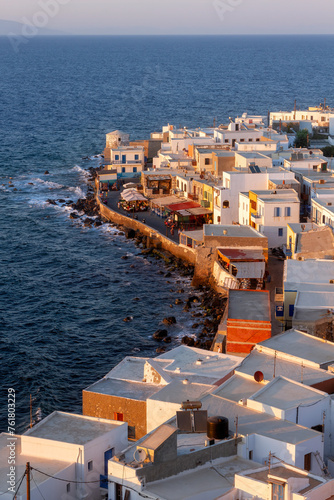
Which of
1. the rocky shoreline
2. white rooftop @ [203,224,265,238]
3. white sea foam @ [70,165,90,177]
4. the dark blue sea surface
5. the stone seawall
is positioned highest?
white rooftop @ [203,224,265,238]

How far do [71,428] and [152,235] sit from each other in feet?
106

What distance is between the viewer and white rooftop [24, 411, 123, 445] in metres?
20.3

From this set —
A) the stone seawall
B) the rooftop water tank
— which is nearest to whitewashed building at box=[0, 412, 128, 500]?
the rooftop water tank

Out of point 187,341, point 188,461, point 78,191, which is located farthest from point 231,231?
point 188,461

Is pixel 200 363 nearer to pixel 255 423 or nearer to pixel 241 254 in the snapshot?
pixel 255 423

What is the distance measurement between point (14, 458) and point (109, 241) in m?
35.6

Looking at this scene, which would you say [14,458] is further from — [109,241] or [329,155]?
[329,155]

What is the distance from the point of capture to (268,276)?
140ft

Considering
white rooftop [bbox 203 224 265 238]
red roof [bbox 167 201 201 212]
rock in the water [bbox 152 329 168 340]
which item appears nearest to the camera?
rock in the water [bbox 152 329 168 340]

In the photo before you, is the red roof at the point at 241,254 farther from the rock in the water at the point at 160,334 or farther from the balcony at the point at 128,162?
the balcony at the point at 128,162

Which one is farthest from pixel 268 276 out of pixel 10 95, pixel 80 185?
pixel 10 95

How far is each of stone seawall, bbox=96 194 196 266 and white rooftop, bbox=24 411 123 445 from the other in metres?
26.8

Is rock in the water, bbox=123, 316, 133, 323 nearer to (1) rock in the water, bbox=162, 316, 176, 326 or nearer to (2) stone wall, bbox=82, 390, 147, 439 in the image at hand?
(1) rock in the water, bbox=162, 316, 176, 326

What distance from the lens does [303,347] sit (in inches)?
1080
